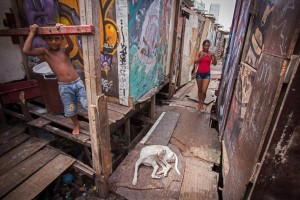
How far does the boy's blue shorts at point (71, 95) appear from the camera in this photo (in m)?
2.82

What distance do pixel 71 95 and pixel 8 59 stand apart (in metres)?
2.39

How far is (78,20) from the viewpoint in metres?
3.65

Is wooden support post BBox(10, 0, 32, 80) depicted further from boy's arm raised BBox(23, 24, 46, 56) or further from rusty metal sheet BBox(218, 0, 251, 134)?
rusty metal sheet BBox(218, 0, 251, 134)

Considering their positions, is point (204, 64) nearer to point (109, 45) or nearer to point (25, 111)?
point (109, 45)

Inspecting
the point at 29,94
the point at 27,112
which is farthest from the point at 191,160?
the point at 29,94

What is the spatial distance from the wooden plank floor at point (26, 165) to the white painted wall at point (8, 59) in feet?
4.58

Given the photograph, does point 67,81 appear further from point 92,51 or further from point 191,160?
point 191,160

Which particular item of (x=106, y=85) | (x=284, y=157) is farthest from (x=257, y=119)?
(x=106, y=85)

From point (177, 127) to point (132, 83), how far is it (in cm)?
171

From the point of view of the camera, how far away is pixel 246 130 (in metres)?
1.92

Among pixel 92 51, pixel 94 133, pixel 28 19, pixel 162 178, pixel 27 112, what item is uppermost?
pixel 28 19

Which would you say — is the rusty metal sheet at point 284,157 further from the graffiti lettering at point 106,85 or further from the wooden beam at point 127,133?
the graffiti lettering at point 106,85

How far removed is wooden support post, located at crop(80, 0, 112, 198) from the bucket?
4.91 ft

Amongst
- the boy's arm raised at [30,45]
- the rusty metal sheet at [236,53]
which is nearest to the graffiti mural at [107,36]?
the boy's arm raised at [30,45]
